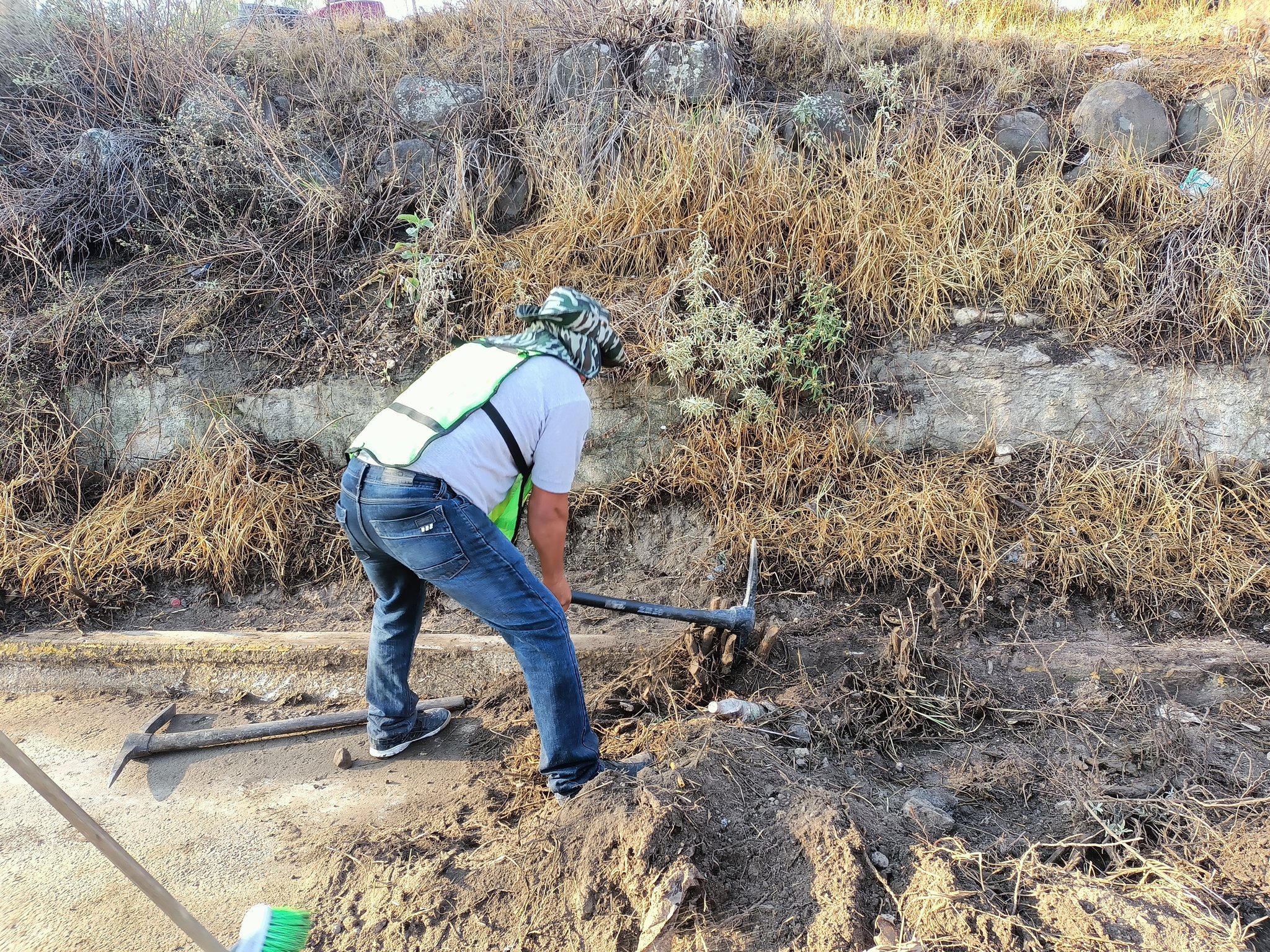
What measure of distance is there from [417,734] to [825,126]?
4.40 m

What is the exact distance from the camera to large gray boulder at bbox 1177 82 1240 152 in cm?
509

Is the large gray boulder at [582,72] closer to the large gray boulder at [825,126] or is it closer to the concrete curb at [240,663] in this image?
the large gray boulder at [825,126]

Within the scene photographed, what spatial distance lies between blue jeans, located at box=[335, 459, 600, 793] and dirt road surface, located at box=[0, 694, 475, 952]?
70 cm

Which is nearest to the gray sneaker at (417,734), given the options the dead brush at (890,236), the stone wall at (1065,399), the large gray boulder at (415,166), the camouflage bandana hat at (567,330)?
the camouflage bandana hat at (567,330)

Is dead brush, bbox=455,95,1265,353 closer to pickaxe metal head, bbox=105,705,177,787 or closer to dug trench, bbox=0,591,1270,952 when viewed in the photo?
dug trench, bbox=0,591,1270,952

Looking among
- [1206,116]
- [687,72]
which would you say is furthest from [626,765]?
[1206,116]

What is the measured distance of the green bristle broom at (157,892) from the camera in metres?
1.88

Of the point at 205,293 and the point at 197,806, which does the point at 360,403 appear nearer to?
the point at 205,293

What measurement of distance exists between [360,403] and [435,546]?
2496mm

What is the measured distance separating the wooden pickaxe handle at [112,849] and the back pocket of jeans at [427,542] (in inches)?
45.3

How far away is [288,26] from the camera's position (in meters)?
6.89

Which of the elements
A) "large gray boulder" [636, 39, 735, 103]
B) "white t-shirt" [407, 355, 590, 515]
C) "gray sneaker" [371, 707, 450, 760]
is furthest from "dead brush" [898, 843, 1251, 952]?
"large gray boulder" [636, 39, 735, 103]

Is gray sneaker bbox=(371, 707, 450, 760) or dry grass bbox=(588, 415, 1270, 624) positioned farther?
dry grass bbox=(588, 415, 1270, 624)

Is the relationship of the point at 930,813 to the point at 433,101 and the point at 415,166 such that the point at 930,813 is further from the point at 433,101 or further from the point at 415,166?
the point at 433,101
